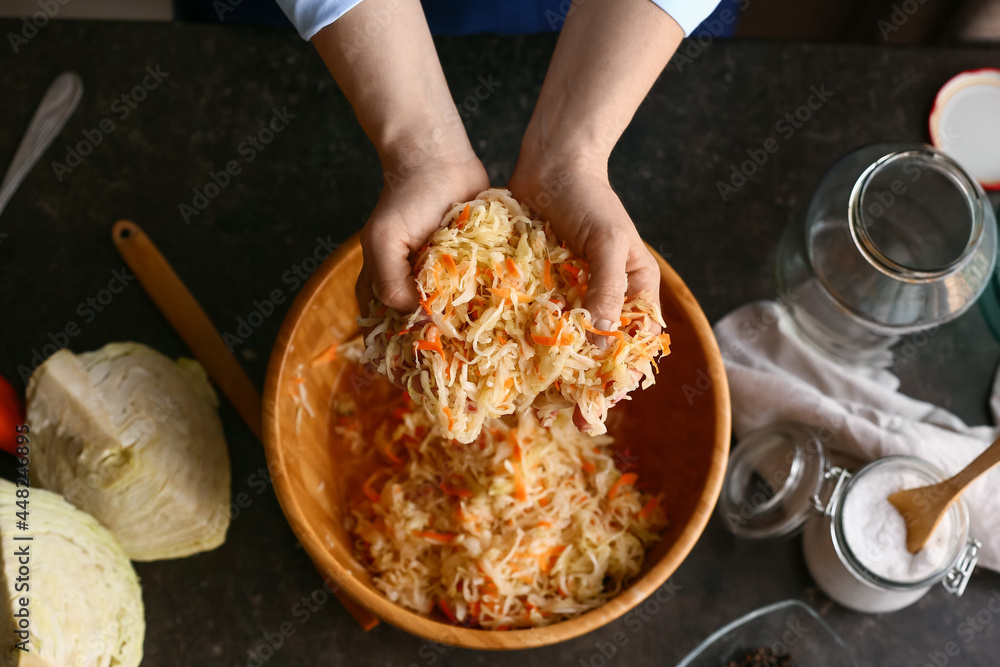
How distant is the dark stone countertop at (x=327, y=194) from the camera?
1854 mm

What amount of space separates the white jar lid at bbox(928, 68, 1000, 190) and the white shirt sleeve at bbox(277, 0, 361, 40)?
5.58ft

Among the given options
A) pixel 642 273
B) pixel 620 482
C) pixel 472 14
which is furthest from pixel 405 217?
pixel 472 14

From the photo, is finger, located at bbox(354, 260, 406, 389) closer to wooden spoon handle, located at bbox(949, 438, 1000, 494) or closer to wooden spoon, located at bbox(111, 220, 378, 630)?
wooden spoon, located at bbox(111, 220, 378, 630)

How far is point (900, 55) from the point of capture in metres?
2.11

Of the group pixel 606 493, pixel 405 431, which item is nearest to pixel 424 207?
pixel 405 431

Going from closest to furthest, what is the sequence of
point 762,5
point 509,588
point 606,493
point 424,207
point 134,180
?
1. point 424,207
2. point 509,588
3. point 606,493
4. point 134,180
5. point 762,5

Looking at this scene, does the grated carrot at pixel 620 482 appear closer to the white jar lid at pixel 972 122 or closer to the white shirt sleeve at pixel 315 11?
the white shirt sleeve at pixel 315 11

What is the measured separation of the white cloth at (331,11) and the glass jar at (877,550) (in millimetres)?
1129

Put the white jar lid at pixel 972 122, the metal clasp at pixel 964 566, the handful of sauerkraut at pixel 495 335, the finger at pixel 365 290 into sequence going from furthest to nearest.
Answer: the white jar lid at pixel 972 122
the metal clasp at pixel 964 566
the finger at pixel 365 290
the handful of sauerkraut at pixel 495 335

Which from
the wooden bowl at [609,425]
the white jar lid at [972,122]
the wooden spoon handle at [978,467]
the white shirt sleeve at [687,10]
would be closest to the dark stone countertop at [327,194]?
the white jar lid at [972,122]

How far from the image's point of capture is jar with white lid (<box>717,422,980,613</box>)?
5.49 ft

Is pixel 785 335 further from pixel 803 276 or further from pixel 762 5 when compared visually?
pixel 762 5

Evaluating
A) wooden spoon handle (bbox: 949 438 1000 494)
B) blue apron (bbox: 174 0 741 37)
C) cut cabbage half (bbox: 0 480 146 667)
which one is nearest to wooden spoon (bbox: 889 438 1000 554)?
wooden spoon handle (bbox: 949 438 1000 494)

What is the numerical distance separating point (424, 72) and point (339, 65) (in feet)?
0.58
